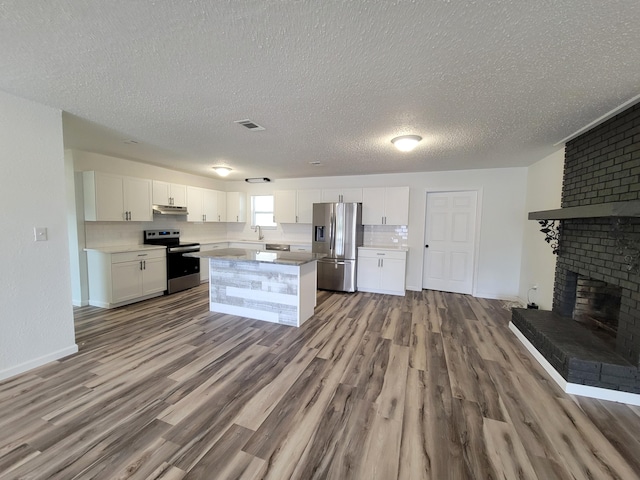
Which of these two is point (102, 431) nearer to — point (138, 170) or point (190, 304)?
point (190, 304)

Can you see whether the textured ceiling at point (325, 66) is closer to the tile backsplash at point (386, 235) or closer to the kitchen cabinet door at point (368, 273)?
the tile backsplash at point (386, 235)

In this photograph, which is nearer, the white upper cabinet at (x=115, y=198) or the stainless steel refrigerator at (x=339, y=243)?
the white upper cabinet at (x=115, y=198)

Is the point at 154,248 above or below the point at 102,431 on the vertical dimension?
above

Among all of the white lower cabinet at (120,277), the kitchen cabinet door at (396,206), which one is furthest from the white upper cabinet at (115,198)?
the kitchen cabinet door at (396,206)

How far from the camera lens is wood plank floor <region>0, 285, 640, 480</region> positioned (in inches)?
59.7

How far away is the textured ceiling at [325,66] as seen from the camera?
1.31 m

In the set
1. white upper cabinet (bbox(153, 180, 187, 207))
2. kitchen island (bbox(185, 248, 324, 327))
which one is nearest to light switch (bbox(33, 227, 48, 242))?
kitchen island (bbox(185, 248, 324, 327))

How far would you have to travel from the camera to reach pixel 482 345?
3041mm

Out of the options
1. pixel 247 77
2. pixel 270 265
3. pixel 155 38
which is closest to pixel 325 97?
pixel 247 77

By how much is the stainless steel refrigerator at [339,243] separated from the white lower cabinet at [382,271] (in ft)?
0.60

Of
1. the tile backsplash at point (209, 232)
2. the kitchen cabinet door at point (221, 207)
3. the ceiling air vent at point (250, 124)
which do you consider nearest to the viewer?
the ceiling air vent at point (250, 124)

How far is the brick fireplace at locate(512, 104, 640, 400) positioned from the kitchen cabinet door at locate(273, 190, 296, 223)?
14.1 ft

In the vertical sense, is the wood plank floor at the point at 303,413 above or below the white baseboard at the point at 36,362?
below

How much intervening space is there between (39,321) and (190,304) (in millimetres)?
1977
